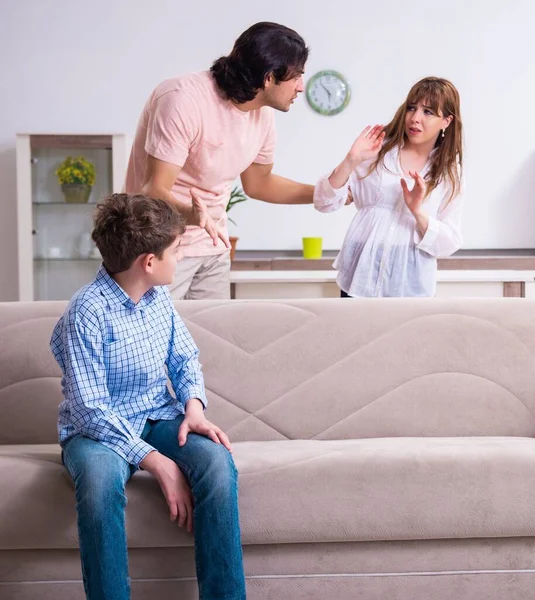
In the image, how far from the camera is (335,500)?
177cm

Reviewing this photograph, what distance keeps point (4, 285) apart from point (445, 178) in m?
3.69

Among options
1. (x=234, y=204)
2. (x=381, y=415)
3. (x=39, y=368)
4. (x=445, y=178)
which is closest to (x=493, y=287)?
(x=234, y=204)

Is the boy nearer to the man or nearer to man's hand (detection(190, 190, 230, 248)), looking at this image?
man's hand (detection(190, 190, 230, 248))

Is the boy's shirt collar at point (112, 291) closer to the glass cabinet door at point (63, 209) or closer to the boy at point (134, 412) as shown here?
the boy at point (134, 412)

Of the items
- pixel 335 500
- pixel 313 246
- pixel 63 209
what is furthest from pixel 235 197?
pixel 335 500

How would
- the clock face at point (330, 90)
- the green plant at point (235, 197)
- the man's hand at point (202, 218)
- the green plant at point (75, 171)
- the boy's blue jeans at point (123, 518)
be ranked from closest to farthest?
the boy's blue jeans at point (123, 518)
the man's hand at point (202, 218)
the green plant at point (235, 197)
the green plant at point (75, 171)
the clock face at point (330, 90)

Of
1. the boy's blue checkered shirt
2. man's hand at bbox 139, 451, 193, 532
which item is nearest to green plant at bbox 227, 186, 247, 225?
the boy's blue checkered shirt

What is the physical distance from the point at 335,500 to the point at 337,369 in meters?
0.58

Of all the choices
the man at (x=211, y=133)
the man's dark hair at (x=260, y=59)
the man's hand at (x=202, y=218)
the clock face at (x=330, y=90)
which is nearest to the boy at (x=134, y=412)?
the man's hand at (x=202, y=218)

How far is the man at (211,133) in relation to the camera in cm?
235

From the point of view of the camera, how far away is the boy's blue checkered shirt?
5.60 ft

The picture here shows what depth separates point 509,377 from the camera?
2318 millimetres

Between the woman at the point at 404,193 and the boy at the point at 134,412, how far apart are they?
87 cm

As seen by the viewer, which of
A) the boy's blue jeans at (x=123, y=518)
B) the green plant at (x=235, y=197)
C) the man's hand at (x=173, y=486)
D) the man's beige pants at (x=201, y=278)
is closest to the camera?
the boy's blue jeans at (x=123, y=518)
